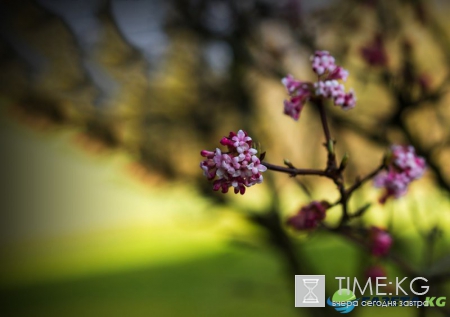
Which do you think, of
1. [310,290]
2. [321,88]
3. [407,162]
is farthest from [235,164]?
[310,290]

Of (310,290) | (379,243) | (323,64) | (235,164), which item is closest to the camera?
(235,164)

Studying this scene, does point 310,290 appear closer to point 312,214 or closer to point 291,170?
point 312,214

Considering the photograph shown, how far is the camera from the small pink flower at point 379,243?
0.99m

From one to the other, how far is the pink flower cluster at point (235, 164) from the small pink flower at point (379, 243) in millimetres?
391

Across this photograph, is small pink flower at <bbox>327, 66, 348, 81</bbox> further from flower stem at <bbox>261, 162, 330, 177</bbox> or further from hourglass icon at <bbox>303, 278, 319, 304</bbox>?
hourglass icon at <bbox>303, 278, 319, 304</bbox>

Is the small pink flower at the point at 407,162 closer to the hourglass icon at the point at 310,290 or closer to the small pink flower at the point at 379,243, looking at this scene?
the small pink flower at the point at 379,243

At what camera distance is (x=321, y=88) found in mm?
793

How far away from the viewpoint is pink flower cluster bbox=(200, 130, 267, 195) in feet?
2.29

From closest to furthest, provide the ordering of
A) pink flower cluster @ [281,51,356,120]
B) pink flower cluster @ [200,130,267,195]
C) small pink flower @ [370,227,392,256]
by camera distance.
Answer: pink flower cluster @ [200,130,267,195], pink flower cluster @ [281,51,356,120], small pink flower @ [370,227,392,256]

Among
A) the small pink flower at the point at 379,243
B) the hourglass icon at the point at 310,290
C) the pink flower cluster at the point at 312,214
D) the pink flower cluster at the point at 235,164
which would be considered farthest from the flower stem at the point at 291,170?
the hourglass icon at the point at 310,290

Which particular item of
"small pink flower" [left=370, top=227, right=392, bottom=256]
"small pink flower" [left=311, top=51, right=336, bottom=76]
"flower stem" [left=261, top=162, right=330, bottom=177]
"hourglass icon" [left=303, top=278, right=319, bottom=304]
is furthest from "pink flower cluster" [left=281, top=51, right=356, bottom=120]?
"hourglass icon" [left=303, top=278, right=319, bottom=304]

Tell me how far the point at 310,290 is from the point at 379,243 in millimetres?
808

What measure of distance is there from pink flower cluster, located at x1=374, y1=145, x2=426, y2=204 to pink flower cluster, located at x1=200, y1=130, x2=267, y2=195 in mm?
267

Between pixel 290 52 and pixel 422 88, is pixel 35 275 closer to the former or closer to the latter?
pixel 290 52
